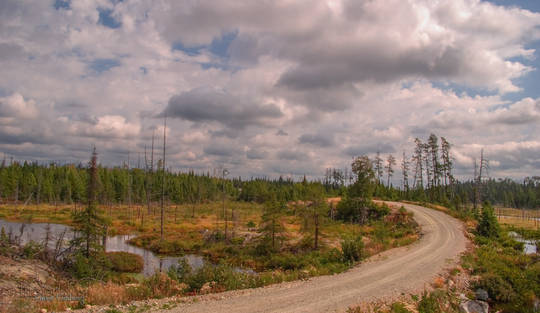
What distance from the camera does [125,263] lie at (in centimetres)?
3077

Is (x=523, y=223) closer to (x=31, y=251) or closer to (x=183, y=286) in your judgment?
(x=183, y=286)

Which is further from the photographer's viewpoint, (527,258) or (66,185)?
(66,185)

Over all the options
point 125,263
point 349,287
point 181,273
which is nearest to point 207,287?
point 181,273

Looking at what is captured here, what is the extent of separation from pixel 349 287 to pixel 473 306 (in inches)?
250

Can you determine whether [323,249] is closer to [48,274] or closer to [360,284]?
[360,284]

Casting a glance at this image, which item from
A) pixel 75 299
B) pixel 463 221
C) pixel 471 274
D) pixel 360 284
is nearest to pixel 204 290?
→ pixel 75 299

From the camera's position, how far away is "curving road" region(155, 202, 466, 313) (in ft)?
40.8

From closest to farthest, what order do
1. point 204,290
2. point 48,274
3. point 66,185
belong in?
point 204,290 < point 48,274 < point 66,185

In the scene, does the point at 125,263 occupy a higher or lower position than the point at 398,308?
lower

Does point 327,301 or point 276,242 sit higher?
point 327,301

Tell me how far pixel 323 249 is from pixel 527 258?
1676cm

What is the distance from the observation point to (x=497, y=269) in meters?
20.9

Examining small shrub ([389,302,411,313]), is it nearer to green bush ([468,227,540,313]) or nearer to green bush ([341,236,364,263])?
green bush ([468,227,540,313])

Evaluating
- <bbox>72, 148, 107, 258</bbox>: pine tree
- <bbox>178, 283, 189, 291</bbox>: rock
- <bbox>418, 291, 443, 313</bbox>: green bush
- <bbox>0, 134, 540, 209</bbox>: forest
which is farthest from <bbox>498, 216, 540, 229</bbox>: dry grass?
<bbox>72, 148, 107, 258</bbox>: pine tree
